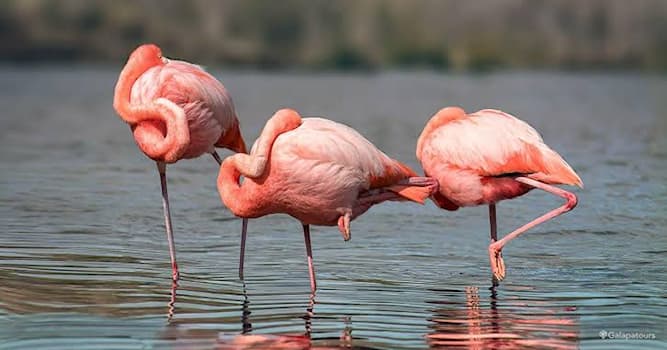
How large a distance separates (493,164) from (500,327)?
1.66 metres

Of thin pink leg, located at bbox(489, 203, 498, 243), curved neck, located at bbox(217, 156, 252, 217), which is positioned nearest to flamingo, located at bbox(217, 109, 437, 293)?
curved neck, located at bbox(217, 156, 252, 217)

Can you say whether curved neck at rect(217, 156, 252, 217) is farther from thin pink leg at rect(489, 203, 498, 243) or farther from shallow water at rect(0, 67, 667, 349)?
thin pink leg at rect(489, 203, 498, 243)

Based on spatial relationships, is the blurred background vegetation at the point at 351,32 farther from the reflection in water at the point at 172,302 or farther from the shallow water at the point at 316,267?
the reflection in water at the point at 172,302

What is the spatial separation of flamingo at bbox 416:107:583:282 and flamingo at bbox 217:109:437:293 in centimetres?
64

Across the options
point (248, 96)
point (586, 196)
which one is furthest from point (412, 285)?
point (248, 96)

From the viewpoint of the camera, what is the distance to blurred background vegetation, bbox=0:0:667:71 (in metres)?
58.8

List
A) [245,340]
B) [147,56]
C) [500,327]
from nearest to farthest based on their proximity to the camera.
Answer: [245,340]
[500,327]
[147,56]

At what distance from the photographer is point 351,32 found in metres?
69.4

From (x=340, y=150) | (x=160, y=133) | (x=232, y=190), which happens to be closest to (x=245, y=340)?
(x=232, y=190)

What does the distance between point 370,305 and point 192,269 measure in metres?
1.62

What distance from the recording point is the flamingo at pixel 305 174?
7539 millimetres

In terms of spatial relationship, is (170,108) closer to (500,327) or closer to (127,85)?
(127,85)

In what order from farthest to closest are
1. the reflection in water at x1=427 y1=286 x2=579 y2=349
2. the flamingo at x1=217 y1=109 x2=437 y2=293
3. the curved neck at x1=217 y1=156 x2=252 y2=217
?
the curved neck at x1=217 y1=156 x2=252 y2=217 < the flamingo at x1=217 y1=109 x2=437 y2=293 < the reflection in water at x1=427 y1=286 x2=579 y2=349

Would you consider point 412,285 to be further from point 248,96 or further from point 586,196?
point 248,96
